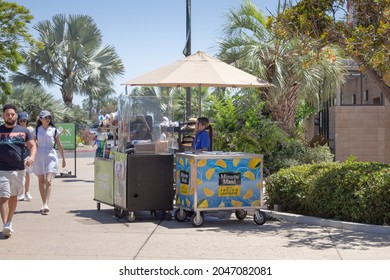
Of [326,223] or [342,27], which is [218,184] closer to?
[326,223]

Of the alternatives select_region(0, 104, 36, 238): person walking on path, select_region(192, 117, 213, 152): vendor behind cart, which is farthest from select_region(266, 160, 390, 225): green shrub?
select_region(0, 104, 36, 238): person walking on path

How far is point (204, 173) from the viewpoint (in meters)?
10.8

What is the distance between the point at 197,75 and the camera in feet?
41.2

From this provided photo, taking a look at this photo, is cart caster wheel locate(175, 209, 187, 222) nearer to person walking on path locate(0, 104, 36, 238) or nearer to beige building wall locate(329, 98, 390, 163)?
person walking on path locate(0, 104, 36, 238)

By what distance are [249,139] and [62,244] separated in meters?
7.69

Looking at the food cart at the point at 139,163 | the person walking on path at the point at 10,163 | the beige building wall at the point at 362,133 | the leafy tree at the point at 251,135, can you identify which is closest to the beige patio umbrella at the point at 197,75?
the food cart at the point at 139,163

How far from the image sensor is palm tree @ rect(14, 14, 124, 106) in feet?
139

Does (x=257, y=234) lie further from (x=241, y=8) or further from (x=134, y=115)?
(x=241, y=8)

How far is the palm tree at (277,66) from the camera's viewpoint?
18.7 metres

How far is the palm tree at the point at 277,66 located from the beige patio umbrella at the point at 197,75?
17.1ft

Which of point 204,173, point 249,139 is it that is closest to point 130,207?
point 204,173

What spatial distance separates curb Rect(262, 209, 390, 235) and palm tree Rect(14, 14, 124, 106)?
3250 centimetres

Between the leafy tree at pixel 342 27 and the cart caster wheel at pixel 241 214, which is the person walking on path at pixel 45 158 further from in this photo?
the leafy tree at pixel 342 27

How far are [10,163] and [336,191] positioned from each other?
4770mm
